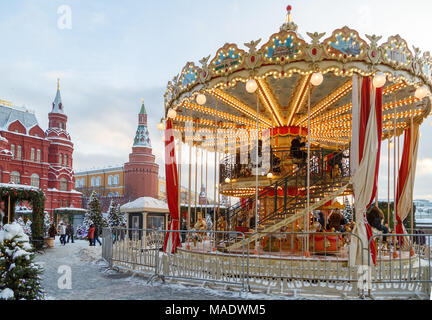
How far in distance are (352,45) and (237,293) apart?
6471 mm

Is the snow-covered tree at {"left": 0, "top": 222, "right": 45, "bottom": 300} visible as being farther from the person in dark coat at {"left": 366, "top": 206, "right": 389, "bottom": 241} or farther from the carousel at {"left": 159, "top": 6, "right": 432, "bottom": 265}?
the person in dark coat at {"left": 366, "top": 206, "right": 389, "bottom": 241}

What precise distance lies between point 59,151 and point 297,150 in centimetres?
4967

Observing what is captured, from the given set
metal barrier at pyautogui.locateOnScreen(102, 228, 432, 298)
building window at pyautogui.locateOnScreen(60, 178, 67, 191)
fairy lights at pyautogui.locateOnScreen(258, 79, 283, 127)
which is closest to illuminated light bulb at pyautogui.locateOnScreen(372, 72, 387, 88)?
fairy lights at pyautogui.locateOnScreen(258, 79, 283, 127)

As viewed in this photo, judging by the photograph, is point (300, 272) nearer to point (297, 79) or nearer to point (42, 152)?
point (297, 79)

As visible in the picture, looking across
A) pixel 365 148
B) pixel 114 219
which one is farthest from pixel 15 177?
pixel 365 148

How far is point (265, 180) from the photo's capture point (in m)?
12.8

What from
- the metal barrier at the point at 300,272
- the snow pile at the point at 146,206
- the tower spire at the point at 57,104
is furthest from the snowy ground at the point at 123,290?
the tower spire at the point at 57,104

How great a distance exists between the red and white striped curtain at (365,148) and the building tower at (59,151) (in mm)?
52463

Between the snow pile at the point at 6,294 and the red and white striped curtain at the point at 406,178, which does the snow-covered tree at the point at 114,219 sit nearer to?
the red and white striped curtain at the point at 406,178

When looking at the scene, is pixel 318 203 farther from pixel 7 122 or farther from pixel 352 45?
pixel 7 122

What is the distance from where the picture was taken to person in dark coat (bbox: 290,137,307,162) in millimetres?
13161

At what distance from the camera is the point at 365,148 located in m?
8.68

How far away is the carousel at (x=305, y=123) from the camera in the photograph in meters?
8.85

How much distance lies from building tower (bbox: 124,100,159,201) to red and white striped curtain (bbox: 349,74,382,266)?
63979 mm
